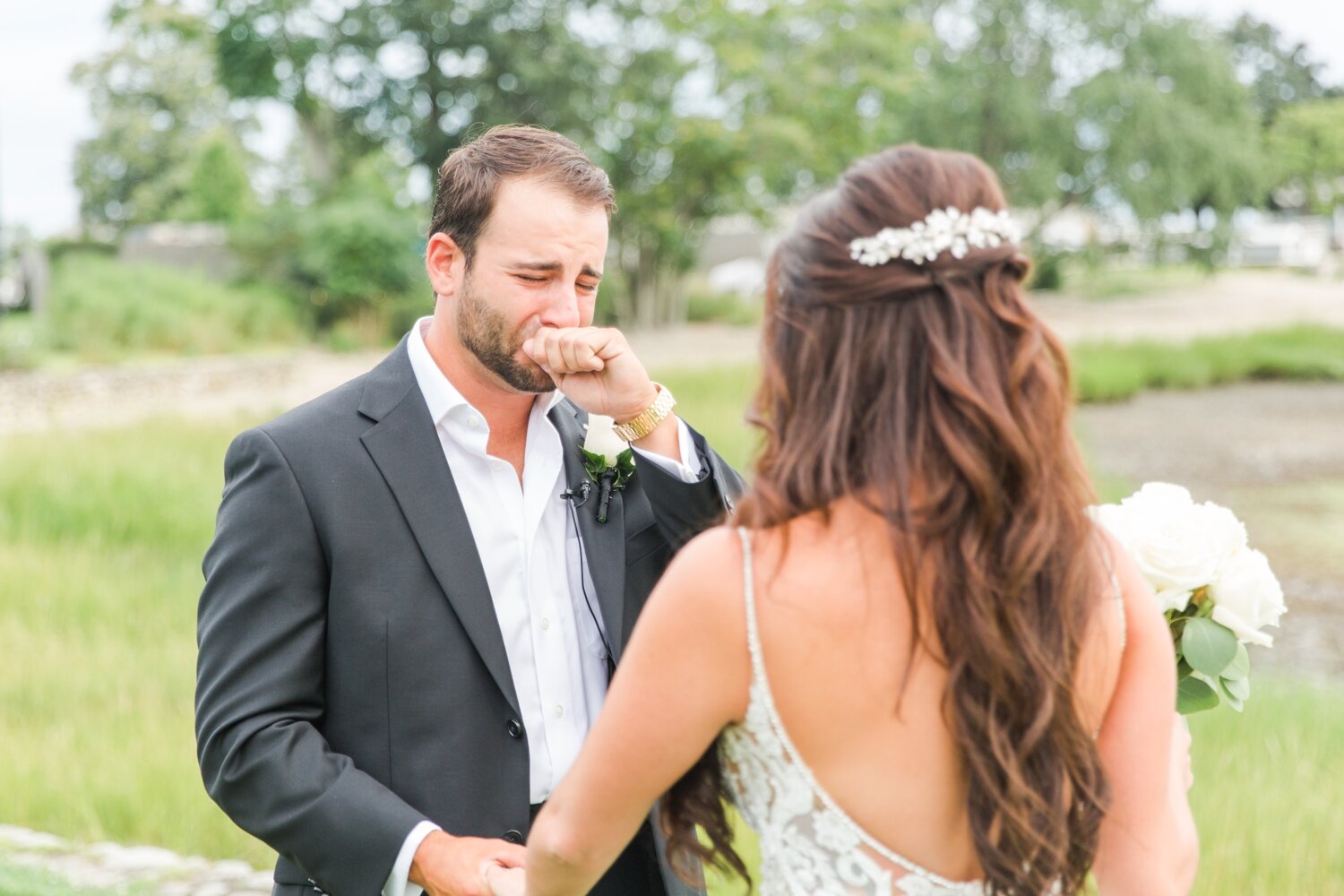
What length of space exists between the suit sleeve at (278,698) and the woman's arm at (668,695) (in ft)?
2.30

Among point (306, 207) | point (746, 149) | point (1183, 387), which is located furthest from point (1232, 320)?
point (306, 207)

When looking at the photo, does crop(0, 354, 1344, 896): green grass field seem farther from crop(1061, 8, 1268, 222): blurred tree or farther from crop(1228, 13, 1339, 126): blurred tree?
crop(1228, 13, 1339, 126): blurred tree

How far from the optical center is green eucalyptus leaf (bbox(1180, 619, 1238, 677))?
2148 millimetres

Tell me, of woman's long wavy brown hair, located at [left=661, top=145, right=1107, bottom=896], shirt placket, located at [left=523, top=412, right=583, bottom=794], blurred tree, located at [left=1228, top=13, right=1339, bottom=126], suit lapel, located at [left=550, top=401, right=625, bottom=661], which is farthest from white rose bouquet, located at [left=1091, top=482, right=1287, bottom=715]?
blurred tree, located at [left=1228, top=13, right=1339, bottom=126]

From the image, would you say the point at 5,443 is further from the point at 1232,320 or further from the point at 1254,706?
the point at 1232,320

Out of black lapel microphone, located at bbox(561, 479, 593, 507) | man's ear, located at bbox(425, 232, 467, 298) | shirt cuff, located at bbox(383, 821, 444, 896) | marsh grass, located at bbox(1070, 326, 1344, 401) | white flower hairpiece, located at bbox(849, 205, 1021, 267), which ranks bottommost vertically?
marsh grass, located at bbox(1070, 326, 1344, 401)

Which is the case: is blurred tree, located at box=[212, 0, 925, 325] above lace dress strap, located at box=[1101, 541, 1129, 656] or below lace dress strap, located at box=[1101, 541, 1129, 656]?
above

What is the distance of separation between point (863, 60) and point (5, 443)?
20.9m

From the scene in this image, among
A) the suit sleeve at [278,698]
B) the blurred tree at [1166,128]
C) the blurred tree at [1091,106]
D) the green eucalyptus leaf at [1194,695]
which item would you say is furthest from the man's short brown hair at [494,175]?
the blurred tree at [1166,128]

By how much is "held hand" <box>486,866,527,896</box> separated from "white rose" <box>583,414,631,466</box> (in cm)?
87

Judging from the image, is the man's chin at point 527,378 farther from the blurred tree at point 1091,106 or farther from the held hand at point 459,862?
the blurred tree at point 1091,106

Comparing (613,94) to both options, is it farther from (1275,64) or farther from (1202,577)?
(1275,64)

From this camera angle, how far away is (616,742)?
161cm

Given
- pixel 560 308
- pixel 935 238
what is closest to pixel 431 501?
pixel 560 308
